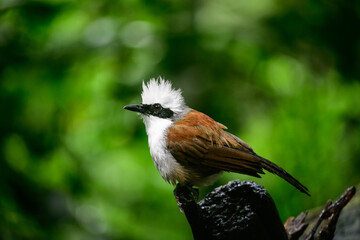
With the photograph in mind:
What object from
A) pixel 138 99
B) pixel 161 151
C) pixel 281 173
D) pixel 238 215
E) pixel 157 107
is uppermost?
pixel 138 99

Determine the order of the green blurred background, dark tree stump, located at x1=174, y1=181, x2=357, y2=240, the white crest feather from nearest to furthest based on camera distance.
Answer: dark tree stump, located at x1=174, y1=181, x2=357, y2=240 → the white crest feather → the green blurred background

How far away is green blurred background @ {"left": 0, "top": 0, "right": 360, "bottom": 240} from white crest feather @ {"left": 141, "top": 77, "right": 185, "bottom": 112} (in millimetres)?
1483

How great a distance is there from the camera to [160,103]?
3031mm

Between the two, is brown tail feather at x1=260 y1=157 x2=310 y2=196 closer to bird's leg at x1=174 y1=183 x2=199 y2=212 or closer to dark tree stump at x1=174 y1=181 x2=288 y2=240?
dark tree stump at x1=174 y1=181 x2=288 y2=240

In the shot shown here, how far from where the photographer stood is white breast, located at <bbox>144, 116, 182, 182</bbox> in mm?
2822

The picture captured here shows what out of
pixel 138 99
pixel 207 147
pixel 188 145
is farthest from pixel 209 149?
pixel 138 99

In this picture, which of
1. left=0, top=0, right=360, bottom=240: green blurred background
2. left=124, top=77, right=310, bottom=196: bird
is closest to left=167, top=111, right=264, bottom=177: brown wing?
left=124, top=77, right=310, bottom=196: bird

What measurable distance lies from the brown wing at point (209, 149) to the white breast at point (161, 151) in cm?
4

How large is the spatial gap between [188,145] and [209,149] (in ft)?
0.48

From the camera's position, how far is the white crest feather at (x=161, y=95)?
2.97 meters

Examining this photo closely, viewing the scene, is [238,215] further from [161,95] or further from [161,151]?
[161,95]

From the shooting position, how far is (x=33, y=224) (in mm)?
3713

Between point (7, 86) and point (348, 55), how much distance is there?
3.43m

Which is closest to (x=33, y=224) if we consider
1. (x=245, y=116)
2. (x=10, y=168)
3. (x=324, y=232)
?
(x=10, y=168)
